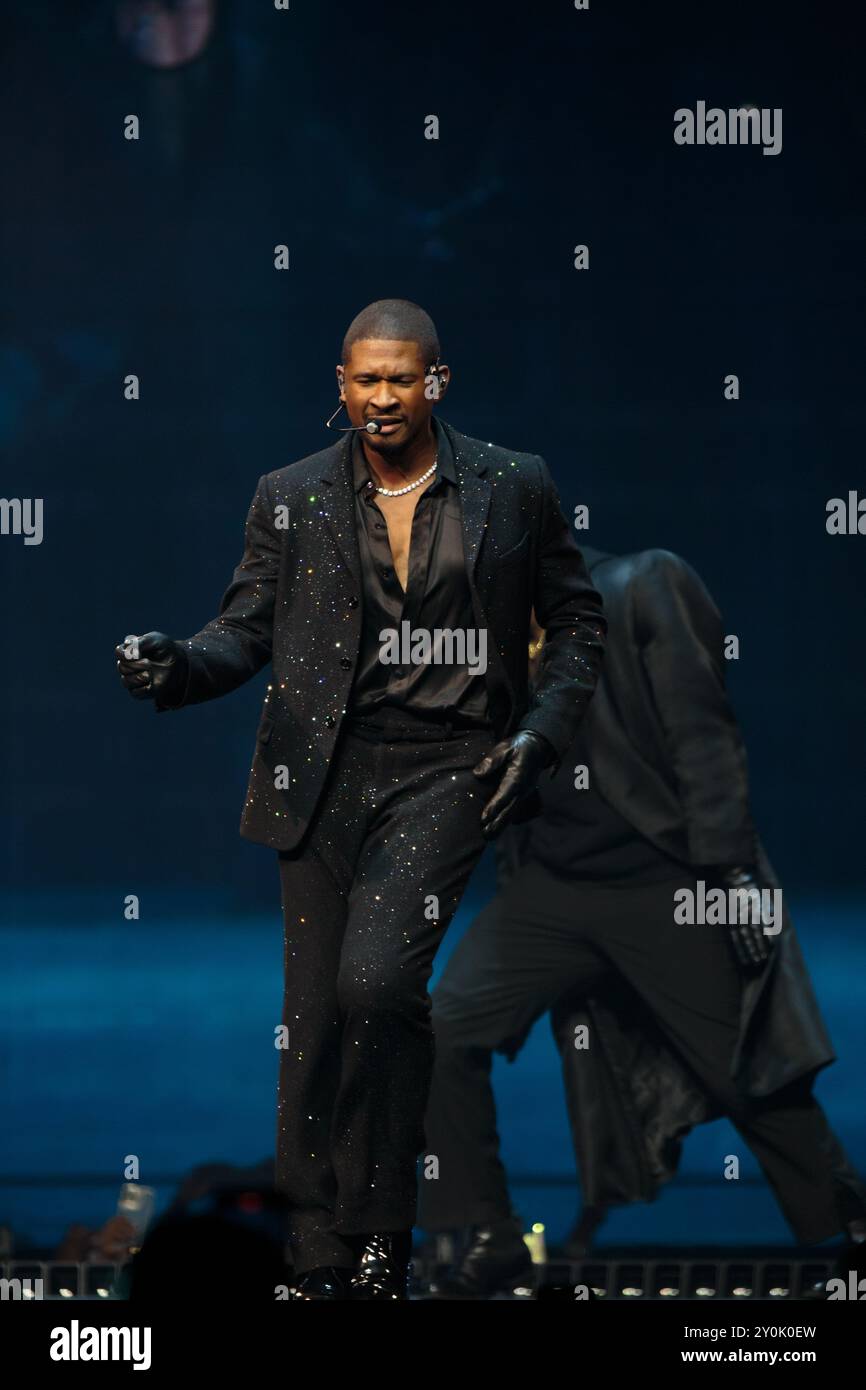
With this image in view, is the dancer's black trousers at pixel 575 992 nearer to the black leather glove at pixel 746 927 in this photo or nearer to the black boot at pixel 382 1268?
the black leather glove at pixel 746 927

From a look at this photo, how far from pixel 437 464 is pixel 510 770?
612mm

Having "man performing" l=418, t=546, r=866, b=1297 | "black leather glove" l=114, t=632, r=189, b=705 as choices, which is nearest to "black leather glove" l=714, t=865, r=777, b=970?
"man performing" l=418, t=546, r=866, b=1297

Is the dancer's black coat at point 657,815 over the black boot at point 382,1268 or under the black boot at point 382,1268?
over

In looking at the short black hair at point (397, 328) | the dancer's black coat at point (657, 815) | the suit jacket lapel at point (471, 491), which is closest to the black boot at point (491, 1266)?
the dancer's black coat at point (657, 815)

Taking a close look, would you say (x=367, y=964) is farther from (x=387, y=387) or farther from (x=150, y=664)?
(x=387, y=387)

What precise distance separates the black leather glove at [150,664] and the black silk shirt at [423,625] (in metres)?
0.36

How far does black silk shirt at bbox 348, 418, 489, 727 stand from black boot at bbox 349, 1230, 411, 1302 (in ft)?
2.98

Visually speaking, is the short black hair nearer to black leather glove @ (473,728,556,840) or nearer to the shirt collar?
the shirt collar

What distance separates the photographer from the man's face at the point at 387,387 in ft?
14.2

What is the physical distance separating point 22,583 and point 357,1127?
2694mm

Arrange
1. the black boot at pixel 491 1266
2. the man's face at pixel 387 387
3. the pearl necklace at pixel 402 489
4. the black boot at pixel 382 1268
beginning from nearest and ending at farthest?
the black boot at pixel 382 1268, the man's face at pixel 387 387, the pearl necklace at pixel 402 489, the black boot at pixel 491 1266

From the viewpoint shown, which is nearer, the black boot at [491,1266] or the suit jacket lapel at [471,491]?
the suit jacket lapel at [471,491]
